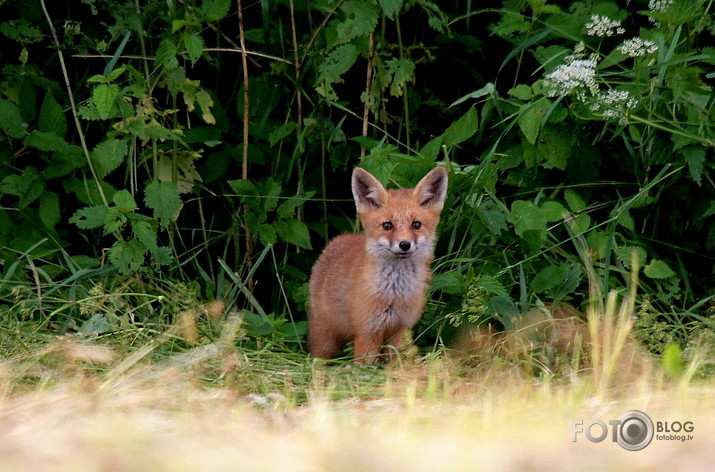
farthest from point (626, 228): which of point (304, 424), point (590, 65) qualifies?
point (304, 424)

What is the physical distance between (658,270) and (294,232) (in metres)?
2.02

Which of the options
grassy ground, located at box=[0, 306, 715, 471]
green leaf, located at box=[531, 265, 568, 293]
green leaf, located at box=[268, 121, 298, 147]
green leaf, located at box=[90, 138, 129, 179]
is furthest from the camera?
green leaf, located at box=[268, 121, 298, 147]

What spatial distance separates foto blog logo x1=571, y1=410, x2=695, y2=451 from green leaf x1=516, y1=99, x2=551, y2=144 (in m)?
2.23

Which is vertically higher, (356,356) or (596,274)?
(596,274)

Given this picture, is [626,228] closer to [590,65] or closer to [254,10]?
[590,65]

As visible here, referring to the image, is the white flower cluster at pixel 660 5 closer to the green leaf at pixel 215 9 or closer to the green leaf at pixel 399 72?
the green leaf at pixel 399 72

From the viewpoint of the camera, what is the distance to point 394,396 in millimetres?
3703

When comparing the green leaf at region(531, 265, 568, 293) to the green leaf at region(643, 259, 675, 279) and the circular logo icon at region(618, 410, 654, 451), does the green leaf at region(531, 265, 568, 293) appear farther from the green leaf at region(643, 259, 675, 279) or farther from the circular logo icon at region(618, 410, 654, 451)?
the circular logo icon at region(618, 410, 654, 451)

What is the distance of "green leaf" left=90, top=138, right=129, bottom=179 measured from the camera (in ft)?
16.8

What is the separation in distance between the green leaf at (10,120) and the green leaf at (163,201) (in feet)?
2.67

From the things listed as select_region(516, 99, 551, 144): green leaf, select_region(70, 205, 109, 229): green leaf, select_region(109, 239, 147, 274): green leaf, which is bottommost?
select_region(109, 239, 147, 274): green leaf

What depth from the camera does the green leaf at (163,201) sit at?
5.07m

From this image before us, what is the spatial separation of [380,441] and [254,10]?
386 centimetres

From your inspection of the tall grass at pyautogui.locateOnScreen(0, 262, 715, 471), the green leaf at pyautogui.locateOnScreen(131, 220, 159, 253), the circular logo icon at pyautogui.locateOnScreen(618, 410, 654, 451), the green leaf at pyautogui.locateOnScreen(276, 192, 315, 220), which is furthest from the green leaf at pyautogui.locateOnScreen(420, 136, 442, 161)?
the circular logo icon at pyautogui.locateOnScreen(618, 410, 654, 451)
